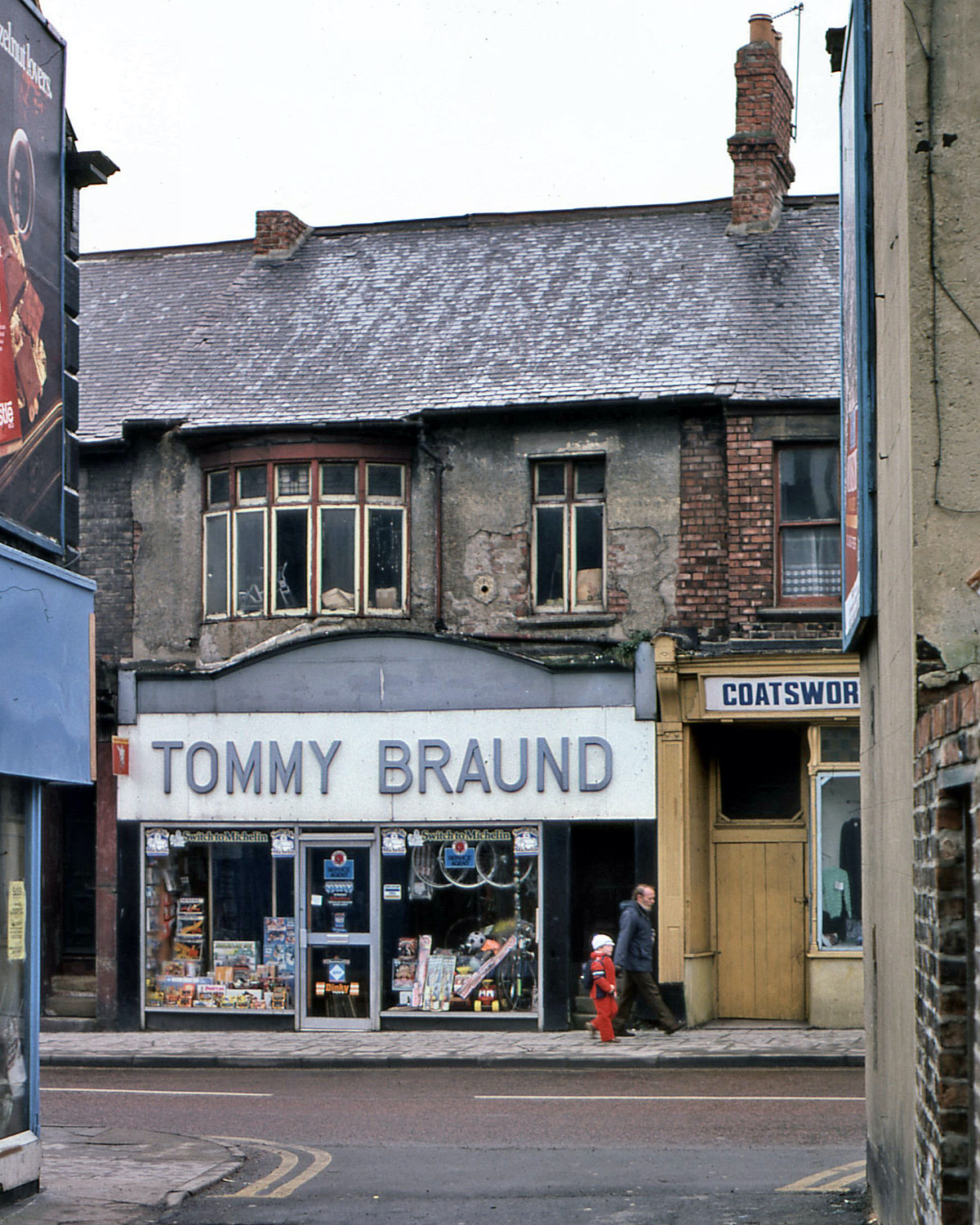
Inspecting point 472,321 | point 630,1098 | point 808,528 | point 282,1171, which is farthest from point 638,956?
point 472,321

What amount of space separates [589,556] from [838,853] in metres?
4.63

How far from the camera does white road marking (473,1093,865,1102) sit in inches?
560

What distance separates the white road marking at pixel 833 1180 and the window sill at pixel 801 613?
9.72m

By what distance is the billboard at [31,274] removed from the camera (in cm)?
1038

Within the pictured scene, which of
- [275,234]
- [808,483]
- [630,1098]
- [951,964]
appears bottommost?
[630,1098]

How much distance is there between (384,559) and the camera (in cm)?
2123

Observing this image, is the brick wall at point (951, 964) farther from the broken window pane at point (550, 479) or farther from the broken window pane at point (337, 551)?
the broken window pane at point (337, 551)

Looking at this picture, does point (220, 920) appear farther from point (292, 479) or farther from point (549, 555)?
point (549, 555)

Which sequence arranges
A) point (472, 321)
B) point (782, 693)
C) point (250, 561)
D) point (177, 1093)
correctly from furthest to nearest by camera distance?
1. point (472, 321)
2. point (250, 561)
3. point (782, 693)
4. point (177, 1093)

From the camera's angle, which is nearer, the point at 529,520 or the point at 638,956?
the point at 638,956

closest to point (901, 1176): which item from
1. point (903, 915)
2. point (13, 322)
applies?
point (903, 915)

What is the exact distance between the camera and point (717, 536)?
66.3ft

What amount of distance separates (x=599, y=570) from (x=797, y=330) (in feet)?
12.9

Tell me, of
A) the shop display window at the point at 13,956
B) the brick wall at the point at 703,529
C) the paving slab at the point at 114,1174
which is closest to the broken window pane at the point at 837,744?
the brick wall at the point at 703,529
